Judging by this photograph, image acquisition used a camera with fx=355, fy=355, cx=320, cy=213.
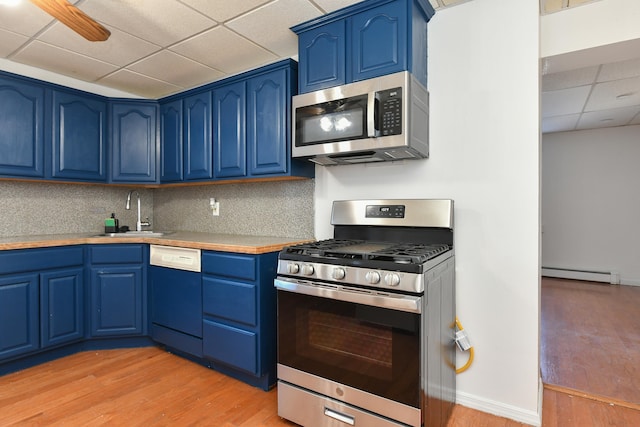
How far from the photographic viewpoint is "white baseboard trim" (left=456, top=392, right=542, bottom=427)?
1826 mm

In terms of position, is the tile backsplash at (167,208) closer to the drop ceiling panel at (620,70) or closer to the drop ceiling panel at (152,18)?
the drop ceiling panel at (152,18)

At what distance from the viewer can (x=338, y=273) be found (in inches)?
64.1

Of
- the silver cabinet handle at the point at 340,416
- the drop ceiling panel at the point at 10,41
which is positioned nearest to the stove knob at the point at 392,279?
the silver cabinet handle at the point at 340,416

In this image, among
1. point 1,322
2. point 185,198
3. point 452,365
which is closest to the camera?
point 452,365

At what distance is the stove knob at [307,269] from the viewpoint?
1727 mm

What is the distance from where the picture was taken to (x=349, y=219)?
2.30 m

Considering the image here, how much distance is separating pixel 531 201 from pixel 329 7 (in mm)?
1545

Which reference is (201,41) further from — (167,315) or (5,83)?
(167,315)

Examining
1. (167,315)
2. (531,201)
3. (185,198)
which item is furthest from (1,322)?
(531,201)

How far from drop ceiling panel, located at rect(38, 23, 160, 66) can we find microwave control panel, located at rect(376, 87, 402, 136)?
1707 millimetres

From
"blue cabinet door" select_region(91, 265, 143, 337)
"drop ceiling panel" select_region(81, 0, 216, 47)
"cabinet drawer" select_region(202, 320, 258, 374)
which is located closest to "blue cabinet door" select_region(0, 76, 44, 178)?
"blue cabinet door" select_region(91, 265, 143, 337)

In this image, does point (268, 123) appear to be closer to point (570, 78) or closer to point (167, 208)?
point (167, 208)

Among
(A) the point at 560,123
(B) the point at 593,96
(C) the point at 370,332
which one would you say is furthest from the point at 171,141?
(A) the point at 560,123

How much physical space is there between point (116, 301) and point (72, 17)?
1.99 m
